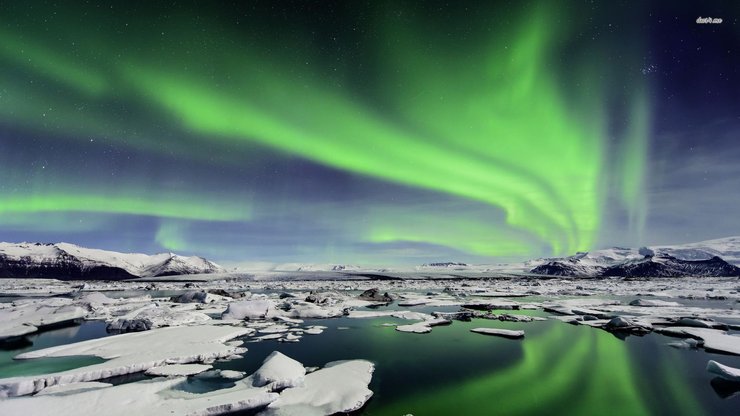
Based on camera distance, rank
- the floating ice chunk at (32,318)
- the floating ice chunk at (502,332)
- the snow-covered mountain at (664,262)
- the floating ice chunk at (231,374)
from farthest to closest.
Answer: the snow-covered mountain at (664,262) < the floating ice chunk at (32,318) < the floating ice chunk at (502,332) < the floating ice chunk at (231,374)

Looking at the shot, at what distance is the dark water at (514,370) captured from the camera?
7.30 meters

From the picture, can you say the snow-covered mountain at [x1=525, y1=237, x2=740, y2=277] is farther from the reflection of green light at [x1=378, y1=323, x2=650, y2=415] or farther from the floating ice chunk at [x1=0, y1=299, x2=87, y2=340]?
the floating ice chunk at [x1=0, y1=299, x2=87, y2=340]

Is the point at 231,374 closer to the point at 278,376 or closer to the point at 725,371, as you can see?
the point at 278,376

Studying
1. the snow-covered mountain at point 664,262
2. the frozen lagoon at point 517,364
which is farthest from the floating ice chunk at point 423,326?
the snow-covered mountain at point 664,262

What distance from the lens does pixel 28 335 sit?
1539 cm

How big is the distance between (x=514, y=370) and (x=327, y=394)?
561 centimetres

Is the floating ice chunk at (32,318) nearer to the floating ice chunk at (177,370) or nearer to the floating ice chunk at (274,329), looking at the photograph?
the floating ice chunk at (274,329)

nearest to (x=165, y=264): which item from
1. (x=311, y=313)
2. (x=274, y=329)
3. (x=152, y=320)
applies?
(x=311, y=313)

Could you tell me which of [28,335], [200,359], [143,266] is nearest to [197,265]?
[143,266]

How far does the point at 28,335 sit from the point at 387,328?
624 inches

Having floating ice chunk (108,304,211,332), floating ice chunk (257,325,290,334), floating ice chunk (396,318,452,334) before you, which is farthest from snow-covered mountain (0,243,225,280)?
floating ice chunk (396,318,452,334)

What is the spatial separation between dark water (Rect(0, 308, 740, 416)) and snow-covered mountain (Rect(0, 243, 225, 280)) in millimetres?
108262

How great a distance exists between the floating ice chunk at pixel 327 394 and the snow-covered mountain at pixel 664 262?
11917cm

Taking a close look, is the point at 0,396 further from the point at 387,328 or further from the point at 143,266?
the point at 143,266
